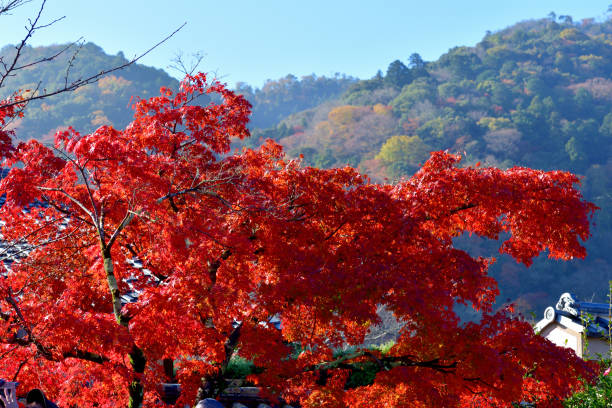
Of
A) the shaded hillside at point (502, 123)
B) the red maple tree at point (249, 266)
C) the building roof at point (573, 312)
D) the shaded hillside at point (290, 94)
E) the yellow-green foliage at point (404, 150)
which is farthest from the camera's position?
the shaded hillside at point (290, 94)

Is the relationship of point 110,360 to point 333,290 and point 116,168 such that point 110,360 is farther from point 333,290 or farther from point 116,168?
point 333,290

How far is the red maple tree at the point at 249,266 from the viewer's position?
239 inches

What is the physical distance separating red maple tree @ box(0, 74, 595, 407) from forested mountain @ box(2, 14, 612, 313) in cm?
3067

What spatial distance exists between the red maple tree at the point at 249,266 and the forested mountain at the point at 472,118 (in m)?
30.7

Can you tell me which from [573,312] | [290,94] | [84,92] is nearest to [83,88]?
[84,92]

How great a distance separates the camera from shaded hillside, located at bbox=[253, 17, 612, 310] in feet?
127

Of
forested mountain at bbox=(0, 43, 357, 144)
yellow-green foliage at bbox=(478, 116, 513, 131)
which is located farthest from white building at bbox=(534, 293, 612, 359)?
yellow-green foliage at bbox=(478, 116, 513, 131)

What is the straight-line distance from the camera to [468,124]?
4781 cm

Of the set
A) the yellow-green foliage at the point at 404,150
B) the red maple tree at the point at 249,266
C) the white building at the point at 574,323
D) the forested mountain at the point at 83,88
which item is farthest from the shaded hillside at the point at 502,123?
the red maple tree at the point at 249,266

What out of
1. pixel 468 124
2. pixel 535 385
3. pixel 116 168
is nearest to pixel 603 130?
pixel 468 124

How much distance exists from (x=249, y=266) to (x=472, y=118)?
45594 mm

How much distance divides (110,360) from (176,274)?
1232 mm

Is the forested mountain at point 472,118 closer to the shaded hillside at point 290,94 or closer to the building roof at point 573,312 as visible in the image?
the shaded hillside at point 290,94

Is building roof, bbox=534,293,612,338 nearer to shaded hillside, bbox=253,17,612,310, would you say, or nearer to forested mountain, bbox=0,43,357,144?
shaded hillside, bbox=253,17,612,310
